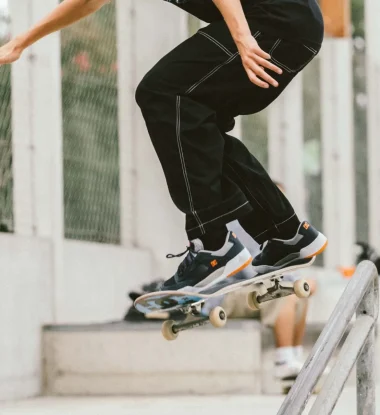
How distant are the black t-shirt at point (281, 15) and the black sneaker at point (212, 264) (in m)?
0.80

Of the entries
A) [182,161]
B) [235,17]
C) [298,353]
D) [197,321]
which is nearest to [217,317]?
[197,321]

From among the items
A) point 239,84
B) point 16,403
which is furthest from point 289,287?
point 16,403

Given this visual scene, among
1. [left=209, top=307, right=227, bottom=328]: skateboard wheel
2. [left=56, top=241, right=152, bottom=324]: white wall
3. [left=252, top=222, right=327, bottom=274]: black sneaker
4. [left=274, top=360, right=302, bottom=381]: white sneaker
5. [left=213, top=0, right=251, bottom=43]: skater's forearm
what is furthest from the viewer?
[left=56, top=241, right=152, bottom=324]: white wall

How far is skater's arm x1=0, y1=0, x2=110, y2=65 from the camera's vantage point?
433 cm

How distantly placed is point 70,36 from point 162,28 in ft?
5.48

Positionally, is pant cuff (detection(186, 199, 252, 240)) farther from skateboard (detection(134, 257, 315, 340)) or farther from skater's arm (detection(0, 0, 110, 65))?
skater's arm (detection(0, 0, 110, 65))

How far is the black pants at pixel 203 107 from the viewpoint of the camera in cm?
408

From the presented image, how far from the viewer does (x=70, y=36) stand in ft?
30.8

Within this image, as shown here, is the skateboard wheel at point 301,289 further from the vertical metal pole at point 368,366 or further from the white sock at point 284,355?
the white sock at point 284,355

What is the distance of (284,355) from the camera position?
8.05 meters

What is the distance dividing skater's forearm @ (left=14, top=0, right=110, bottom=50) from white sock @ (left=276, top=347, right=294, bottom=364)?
165 inches

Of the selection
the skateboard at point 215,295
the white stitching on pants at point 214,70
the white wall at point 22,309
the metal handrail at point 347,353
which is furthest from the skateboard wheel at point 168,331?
the white wall at point 22,309

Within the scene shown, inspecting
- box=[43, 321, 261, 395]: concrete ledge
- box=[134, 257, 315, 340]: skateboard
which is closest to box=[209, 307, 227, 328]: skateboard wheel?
box=[134, 257, 315, 340]: skateboard

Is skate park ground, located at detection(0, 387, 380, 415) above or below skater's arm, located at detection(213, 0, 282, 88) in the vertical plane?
below
